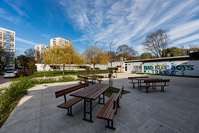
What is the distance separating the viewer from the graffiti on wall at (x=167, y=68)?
16589 mm

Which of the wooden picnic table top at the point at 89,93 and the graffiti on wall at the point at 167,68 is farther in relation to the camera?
the graffiti on wall at the point at 167,68

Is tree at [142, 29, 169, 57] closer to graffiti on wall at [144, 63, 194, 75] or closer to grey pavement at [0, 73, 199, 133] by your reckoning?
graffiti on wall at [144, 63, 194, 75]

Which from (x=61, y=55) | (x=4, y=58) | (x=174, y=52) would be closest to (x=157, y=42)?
(x=174, y=52)

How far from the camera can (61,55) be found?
568 inches

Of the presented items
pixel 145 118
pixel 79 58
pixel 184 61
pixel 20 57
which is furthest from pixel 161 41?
pixel 20 57

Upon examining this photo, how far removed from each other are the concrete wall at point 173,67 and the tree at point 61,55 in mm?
19013

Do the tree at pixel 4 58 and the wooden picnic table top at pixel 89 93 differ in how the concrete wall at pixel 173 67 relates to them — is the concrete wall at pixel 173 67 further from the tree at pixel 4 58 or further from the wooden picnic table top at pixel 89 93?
the tree at pixel 4 58

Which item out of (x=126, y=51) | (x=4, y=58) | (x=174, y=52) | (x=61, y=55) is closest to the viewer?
(x=61, y=55)

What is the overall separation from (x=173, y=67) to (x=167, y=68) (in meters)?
1.09

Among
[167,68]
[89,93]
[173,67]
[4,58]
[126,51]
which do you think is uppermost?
[126,51]

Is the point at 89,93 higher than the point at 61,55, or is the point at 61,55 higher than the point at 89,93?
the point at 61,55

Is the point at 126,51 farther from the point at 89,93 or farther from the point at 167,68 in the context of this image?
the point at 89,93

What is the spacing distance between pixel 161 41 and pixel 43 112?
33.9 meters

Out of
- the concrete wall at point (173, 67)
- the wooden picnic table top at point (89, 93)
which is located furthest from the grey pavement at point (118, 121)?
the concrete wall at point (173, 67)
